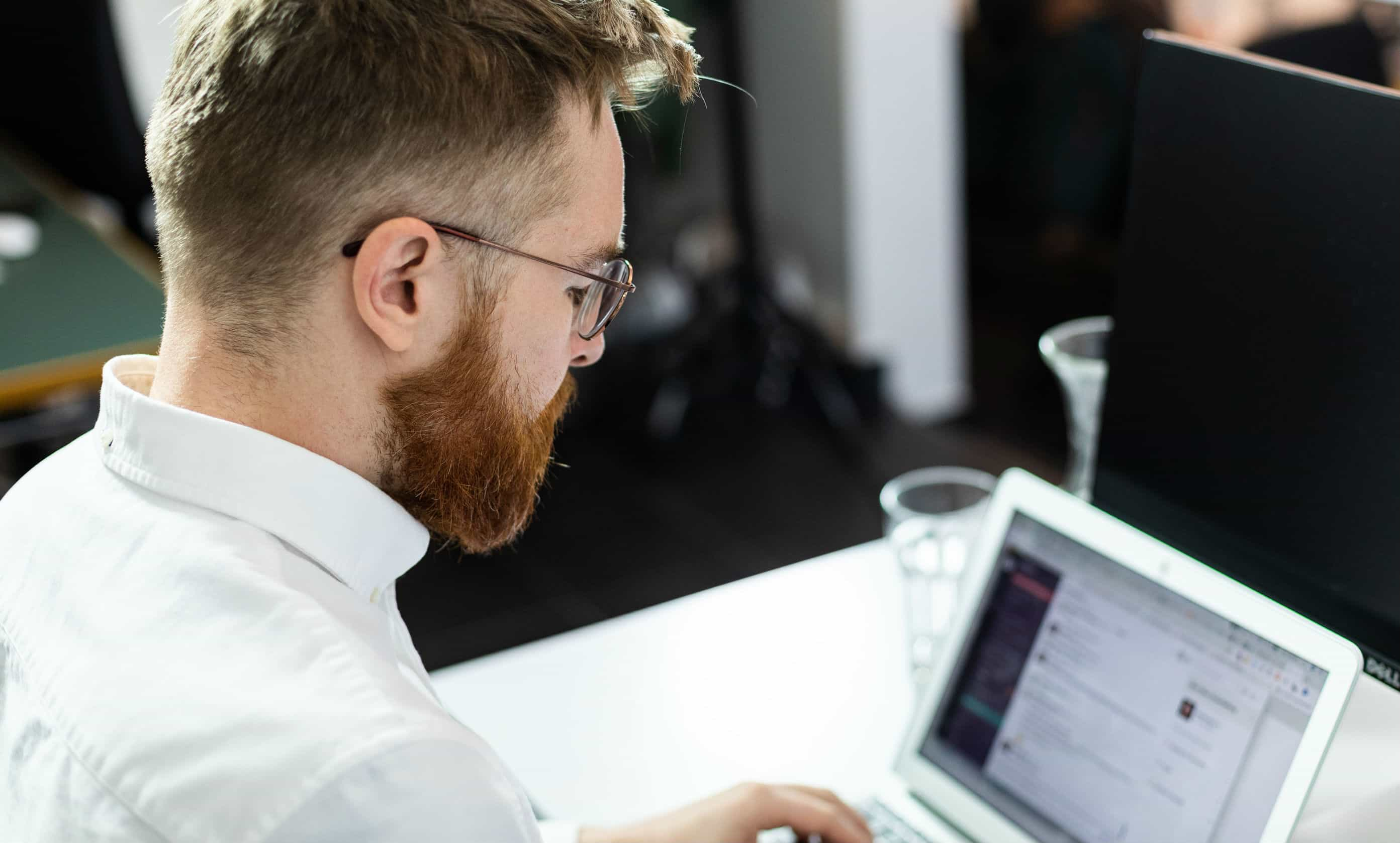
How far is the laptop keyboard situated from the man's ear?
53 centimetres

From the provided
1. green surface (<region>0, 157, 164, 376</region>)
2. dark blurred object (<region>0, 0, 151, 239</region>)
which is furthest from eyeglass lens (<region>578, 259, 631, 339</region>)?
dark blurred object (<region>0, 0, 151, 239</region>)

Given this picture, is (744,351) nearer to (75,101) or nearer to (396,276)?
(75,101)

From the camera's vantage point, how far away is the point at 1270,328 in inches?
36.7

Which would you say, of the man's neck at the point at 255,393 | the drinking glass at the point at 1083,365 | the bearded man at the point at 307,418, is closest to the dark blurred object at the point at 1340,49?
the drinking glass at the point at 1083,365

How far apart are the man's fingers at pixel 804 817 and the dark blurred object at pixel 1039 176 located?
201 centimetres

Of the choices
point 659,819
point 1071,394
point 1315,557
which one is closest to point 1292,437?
point 1315,557

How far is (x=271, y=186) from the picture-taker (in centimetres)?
81

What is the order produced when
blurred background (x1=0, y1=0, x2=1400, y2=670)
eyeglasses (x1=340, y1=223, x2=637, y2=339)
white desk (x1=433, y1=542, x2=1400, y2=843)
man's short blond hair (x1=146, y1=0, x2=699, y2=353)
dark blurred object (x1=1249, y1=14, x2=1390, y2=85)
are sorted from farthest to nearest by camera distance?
blurred background (x1=0, y1=0, x2=1400, y2=670) → dark blurred object (x1=1249, y1=14, x2=1390, y2=85) → white desk (x1=433, y1=542, x2=1400, y2=843) → eyeglasses (x1=340, y1=223, x2=637, y2=339) → man's short blond hair (x1=146, y1=0, x2=699, y2=353)

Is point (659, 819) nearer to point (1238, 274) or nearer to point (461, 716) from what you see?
point (461, 716)

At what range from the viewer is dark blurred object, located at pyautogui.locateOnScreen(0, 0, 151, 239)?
10.0 ft

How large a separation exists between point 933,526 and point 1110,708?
288 mm

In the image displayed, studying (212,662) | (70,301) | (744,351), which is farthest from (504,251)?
(744,351)

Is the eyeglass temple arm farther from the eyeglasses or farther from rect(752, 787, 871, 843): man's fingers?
rect(752, 787, 871, 843): man's fingers

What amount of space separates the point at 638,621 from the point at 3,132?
2.85m
